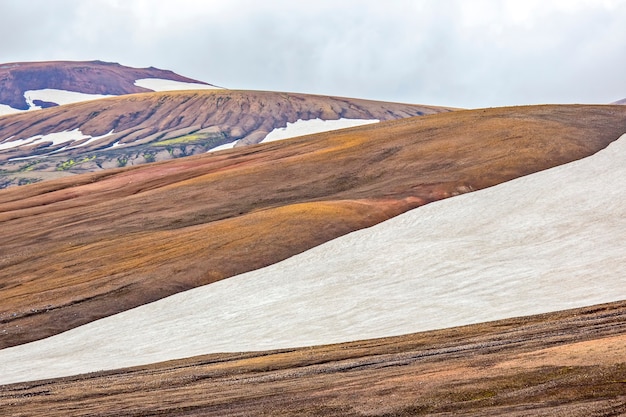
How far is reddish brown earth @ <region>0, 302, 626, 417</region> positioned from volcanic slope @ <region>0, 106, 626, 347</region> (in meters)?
19.4

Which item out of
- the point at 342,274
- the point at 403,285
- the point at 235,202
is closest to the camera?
the point at 403,285

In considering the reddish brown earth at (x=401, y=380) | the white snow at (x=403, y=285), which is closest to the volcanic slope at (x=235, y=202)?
the white snow at (x=403, y=285)

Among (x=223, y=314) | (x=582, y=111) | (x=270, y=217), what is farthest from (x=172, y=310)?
(x=582, y=111)

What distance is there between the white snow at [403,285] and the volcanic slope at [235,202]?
2.55m

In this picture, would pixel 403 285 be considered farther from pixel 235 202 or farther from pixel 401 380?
pixel 235 202

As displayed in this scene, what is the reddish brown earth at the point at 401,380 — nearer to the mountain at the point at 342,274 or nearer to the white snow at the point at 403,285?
the mountain at the point at 342,274

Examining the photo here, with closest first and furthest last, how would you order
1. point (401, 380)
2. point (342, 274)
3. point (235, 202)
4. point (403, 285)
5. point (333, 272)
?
point (401, 380) < point (403, 285) < point (342, 274) < point (333, 272) < point (235, 202)

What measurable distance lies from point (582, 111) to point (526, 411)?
69.8 meters

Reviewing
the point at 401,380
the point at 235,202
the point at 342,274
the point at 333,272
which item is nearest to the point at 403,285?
the point at 342,274

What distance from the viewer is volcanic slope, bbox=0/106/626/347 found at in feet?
152

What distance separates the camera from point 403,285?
3797cm

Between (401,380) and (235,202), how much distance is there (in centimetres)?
4700

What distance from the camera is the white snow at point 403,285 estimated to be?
101ft

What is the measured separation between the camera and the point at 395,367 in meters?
18.0
